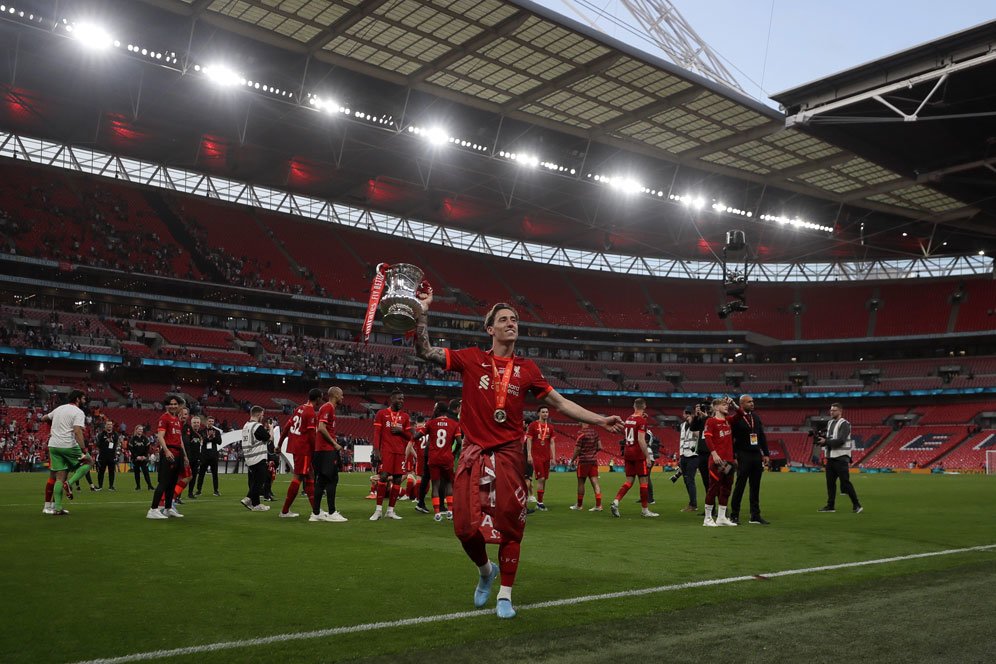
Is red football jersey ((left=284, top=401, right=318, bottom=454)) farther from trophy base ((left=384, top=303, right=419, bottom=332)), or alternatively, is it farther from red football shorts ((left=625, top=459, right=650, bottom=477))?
trophy base ((left=384, top=303, right=419, bottom=332))

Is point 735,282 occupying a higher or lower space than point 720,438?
higher

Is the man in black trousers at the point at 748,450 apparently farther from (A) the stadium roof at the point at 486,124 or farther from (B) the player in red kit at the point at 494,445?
(A) the stadium roof at the point at 486,124

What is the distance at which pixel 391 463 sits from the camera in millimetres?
13672

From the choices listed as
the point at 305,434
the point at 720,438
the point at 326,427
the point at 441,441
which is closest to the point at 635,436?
the point at 720,438

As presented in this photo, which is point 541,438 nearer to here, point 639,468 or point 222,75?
point 639,468

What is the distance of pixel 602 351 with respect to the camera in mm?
69625

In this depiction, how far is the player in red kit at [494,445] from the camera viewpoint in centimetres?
561

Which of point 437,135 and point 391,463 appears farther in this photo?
point 437,135

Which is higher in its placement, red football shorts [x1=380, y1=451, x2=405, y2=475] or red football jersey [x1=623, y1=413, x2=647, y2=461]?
red football jersey [x1=623, y1=413, x2=647, y2=461]

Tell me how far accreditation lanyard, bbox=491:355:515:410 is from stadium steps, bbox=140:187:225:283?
51.8 meters

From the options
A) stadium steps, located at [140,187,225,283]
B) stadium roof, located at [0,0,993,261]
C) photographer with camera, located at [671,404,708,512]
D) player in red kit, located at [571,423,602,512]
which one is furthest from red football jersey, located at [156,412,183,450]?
stadium steps, located at [140,187,225,283]

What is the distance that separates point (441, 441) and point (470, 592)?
7391 mm

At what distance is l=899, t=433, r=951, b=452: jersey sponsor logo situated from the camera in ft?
182

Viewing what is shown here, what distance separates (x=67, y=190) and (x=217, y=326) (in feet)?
41.5
